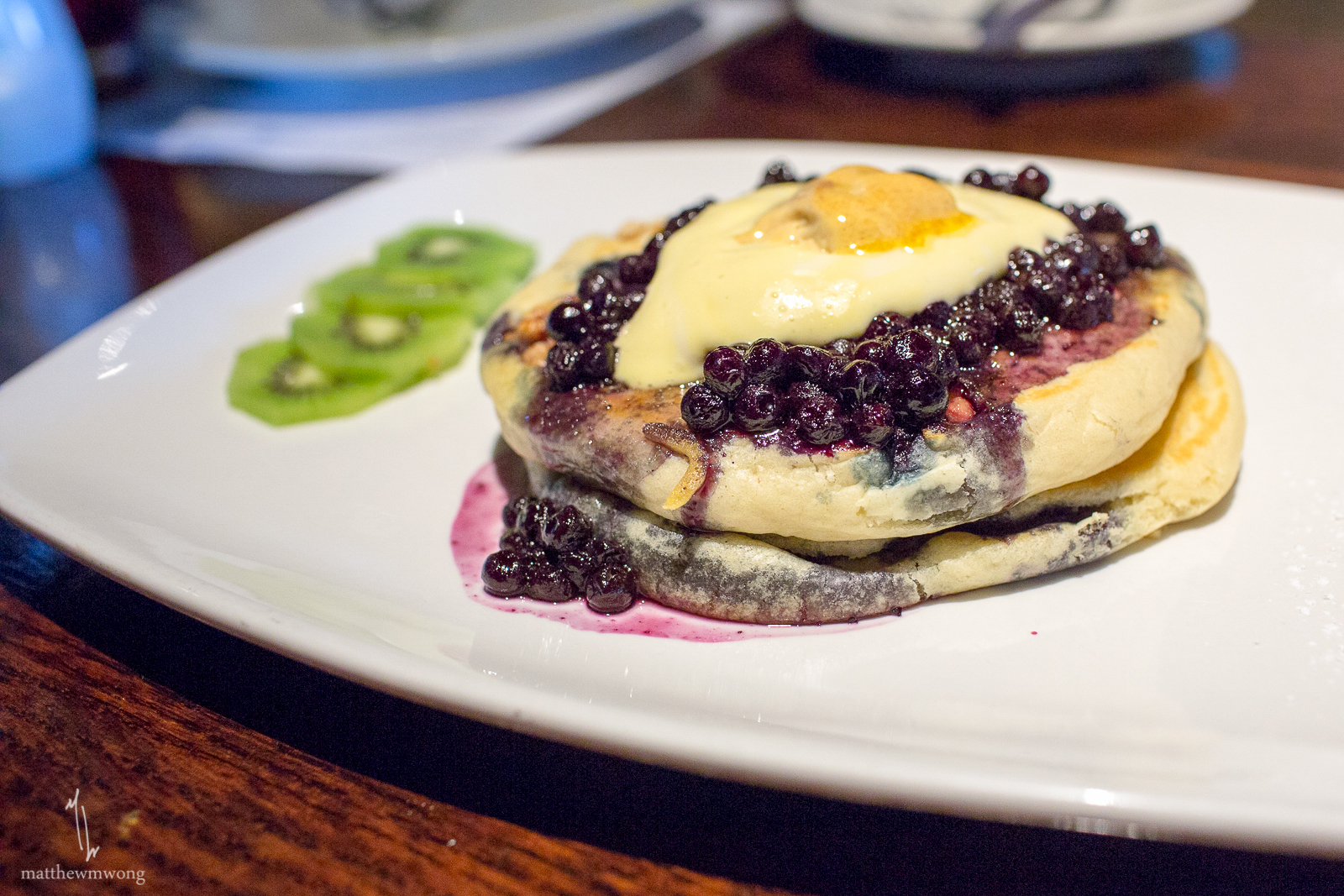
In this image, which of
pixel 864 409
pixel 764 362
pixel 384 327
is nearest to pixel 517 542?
pixel 764 362

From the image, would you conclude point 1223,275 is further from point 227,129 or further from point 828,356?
point 227,129

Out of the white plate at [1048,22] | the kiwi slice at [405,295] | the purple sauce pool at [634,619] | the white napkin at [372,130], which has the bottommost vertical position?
the white napkin at [372,130]

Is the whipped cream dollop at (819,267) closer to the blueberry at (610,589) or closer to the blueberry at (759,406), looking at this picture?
the blueberry at (759,406)

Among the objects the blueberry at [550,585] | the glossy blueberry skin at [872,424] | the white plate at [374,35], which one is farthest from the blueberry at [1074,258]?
the white plate at [374,35]

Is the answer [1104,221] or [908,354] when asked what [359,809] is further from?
[1104,221]

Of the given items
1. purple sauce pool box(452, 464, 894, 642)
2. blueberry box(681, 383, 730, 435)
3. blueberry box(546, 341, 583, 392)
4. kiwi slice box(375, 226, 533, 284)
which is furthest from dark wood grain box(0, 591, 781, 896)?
kiwi slice box(375, 226, 533, 284)

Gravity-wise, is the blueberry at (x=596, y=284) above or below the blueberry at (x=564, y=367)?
above

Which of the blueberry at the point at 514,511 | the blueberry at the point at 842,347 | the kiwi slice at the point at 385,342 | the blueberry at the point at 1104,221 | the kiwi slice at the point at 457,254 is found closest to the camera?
the blueberry at the point at 842,347
